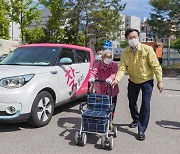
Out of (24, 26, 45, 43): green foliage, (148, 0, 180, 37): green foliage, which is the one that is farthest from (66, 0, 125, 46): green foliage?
(148, 0, 180, 37): green foliage

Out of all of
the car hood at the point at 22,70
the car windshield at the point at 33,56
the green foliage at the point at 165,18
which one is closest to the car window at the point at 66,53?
the car windshield at the point at 33,56

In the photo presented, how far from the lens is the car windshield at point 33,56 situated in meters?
5.47

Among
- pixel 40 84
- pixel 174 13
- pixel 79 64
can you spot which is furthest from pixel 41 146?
pixel 174 13

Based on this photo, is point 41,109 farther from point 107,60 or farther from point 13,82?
point 107,60

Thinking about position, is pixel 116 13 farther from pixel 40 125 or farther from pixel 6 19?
pixel 40 125

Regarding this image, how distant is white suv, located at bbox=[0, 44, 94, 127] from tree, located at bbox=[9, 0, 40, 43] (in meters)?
16.8

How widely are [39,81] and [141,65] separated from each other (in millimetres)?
1827

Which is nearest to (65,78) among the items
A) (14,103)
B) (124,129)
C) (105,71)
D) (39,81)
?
(39,81)

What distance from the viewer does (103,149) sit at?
3971mm

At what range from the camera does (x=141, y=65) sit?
444 cm

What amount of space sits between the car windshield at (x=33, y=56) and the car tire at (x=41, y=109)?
764 millimetres

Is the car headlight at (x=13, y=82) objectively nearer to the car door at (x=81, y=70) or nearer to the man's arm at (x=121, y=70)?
the man's arm at (x=121, y=70)

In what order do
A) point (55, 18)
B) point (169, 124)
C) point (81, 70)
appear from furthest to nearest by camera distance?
point (55, 18), point (81, 70), point (169, 124)

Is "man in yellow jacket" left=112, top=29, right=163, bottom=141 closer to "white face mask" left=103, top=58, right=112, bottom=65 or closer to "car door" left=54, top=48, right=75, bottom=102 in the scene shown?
"white face mask" left=103, top=58, right=112, bottom=65
